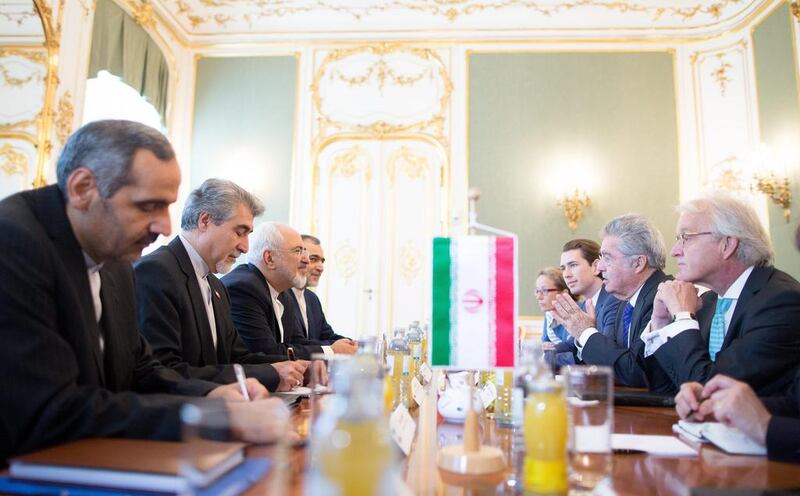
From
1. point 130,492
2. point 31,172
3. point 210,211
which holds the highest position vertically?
point 31,172

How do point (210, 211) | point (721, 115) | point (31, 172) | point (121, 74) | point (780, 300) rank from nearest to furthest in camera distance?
point (780, 300) → point (210, 211) → point (31, 172) → point (121, 74) → point (721, 115)

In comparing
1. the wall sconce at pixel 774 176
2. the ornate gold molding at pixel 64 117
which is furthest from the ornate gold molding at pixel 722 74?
the ornate gold molding at pixel 64 117

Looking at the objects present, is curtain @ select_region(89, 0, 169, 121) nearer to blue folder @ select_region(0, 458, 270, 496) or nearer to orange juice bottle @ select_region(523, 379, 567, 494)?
blue folder @ select_region(0, 458, 270, 496)

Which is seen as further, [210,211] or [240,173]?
[240,173]

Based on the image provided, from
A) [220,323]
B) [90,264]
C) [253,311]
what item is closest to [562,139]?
[253,311]

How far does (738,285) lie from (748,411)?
90cm

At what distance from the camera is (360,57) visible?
6.50 m

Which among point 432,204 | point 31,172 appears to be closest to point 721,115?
point 432,204

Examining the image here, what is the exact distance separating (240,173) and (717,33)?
524 centimetres

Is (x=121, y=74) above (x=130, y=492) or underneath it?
above

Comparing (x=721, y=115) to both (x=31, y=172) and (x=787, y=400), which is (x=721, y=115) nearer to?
(x=787, y=400)

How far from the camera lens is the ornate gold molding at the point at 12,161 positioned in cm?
384

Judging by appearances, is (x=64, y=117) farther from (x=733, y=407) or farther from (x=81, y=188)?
(x=733, y=407)

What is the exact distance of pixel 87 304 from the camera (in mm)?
1346
